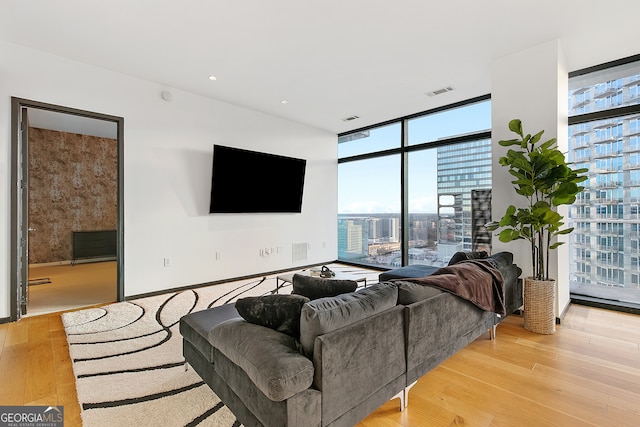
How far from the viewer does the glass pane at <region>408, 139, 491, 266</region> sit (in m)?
4.67

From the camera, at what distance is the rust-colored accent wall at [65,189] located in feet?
21.0

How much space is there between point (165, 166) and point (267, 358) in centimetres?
383

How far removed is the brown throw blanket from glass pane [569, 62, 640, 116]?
8.78 ft

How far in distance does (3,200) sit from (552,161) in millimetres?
5581

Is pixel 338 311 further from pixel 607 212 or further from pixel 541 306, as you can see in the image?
pixel 607 212

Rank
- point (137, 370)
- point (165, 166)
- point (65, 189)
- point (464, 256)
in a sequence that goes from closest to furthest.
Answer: point (137, 370) < point (464, 256) < point (165, 166) < point (65, 189)

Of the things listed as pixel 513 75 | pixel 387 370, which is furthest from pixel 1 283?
pixel 513 75

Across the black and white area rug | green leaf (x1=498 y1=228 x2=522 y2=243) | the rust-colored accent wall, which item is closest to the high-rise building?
green leaf (x1=498 y1=228 x2=522 y2=243)

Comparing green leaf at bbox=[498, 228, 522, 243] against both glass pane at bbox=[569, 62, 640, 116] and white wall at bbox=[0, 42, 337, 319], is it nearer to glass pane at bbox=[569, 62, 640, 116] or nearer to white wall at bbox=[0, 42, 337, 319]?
glass pane at bbox=[569, 62, 640, 116]

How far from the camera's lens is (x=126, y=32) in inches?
118

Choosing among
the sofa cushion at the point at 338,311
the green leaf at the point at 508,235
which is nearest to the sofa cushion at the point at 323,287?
the sofa cushion at the point at 338,311

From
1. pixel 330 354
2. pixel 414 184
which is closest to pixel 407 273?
pixel 414 184

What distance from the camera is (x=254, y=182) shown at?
5129 mm

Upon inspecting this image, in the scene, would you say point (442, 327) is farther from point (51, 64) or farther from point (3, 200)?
point (51, 64)
